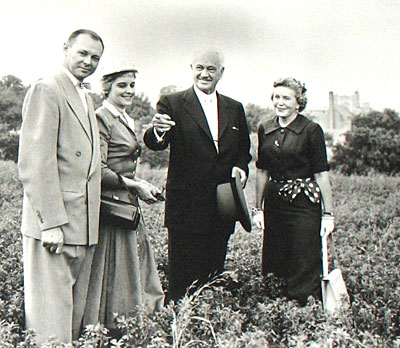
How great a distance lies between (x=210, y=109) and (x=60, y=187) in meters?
1.44

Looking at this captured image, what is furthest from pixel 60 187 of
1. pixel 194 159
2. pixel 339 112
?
pixel 339 112

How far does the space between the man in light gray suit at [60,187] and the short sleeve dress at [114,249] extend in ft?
0.82

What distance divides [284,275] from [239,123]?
1.29m

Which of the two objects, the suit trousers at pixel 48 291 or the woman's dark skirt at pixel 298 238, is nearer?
the suit trousers at pixel 48 291

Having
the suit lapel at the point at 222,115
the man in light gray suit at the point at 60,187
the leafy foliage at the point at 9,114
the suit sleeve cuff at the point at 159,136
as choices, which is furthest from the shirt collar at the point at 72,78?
the leafy foliage at the point at 9,114

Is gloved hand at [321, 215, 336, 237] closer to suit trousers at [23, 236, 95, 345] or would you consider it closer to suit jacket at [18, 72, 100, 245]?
Result: suit jacket at [18, 72, 100, 245]

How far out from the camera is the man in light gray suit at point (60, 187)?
3012mm

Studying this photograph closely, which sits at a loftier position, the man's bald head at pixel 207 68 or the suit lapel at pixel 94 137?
the man's bald head at pixel 207 68

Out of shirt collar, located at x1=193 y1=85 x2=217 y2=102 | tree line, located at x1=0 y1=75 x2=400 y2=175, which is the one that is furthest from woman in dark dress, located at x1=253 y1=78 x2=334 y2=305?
tree line, located at x1=0 y1=75 x2=400 y2=175

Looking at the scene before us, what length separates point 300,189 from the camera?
13.8ft

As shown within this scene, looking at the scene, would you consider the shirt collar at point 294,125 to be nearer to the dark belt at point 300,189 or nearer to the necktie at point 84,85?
the dark belt at point 300,189

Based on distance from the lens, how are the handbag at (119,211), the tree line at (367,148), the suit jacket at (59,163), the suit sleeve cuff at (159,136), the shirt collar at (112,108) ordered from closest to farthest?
1. the suit jacket at (59,163)
2. the handbag at (119,211)
3. the shirt collar at (112,108)
4. the suit sleeve cuff at (159,136)
5. the tree line at (367,148)

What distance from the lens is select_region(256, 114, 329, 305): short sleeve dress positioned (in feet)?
13.8

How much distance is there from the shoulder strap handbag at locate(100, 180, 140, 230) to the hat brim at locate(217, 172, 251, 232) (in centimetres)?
71
